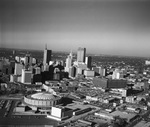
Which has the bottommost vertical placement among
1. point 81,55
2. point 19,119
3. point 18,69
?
point 19,119

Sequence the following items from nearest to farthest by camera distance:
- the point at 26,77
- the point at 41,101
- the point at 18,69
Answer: the point at 41,101, the point at 26,77, the point at 18,69

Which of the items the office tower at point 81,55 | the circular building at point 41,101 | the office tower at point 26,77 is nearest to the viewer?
the circular building at point 41,101

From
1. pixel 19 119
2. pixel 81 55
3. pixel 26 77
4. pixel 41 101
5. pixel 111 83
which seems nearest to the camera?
pixel 19 119

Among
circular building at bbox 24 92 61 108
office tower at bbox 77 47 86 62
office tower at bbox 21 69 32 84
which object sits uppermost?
office tower at bbox 77 47 86 62

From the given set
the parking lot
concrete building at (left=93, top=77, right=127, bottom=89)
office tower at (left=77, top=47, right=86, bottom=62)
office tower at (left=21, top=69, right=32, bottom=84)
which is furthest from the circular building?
office tower at (left=77, top=47, right=86, bottom=62)

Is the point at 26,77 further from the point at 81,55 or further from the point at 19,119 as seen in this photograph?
the point at 81,55

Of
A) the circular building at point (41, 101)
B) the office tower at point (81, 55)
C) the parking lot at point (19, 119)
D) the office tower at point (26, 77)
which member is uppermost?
the office tower at point (81, 55)

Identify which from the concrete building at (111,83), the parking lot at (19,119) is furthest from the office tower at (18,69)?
the parking lot at (19,119)

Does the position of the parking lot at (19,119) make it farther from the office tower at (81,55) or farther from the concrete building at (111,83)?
the office tower at (81,55)

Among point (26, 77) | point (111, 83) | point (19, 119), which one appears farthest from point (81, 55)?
point (19, 119)

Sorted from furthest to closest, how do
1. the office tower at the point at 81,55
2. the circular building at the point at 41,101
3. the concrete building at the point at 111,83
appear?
Result: the office tower at the point at 81,55 → the concrete building at the point at 111,83 → the circular building at the point at 41,101

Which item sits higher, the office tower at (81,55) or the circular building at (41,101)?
the office tower at (81,55)

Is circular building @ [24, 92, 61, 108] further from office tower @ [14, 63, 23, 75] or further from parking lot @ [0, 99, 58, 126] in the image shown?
office tower @ [14, 63, 23, 75]
